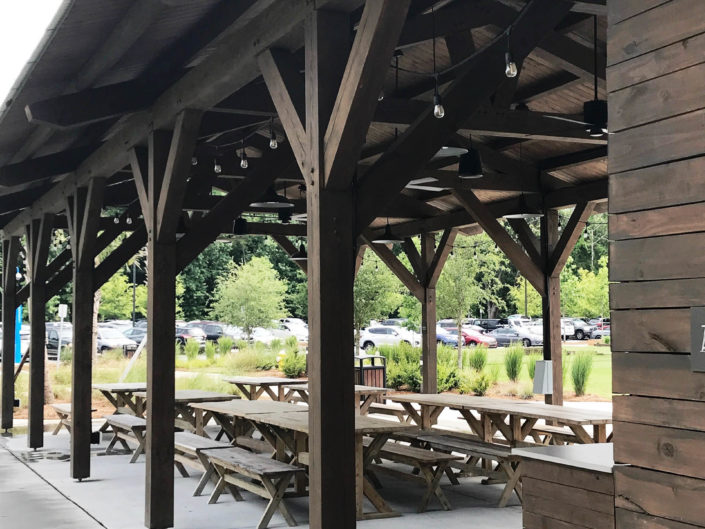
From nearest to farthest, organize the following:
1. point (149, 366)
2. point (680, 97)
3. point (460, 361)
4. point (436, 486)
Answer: point (680, 97) → point (149, 366) → point (436, 486) → point (460, 361)

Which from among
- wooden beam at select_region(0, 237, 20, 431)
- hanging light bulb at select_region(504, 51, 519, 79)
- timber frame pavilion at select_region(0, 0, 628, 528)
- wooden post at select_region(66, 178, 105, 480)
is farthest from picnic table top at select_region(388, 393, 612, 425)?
wooden beam at select_region(0, 237, 20, 431)

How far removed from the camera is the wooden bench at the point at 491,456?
7543mm

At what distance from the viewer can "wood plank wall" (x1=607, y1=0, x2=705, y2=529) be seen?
2578 millimetres

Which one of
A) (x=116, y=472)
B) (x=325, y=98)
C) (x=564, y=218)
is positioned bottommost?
(x=116, y=472)

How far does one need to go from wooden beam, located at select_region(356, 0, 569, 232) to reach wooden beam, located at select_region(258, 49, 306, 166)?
411mm

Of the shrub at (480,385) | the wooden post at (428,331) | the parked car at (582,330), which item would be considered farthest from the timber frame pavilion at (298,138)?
the parked car at (582,330)

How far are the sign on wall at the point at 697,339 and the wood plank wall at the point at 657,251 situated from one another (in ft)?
0.11

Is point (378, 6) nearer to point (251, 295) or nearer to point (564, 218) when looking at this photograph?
point (251, 295)

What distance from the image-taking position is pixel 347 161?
14.1 feet

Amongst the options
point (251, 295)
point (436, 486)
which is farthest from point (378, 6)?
point (251, 295)

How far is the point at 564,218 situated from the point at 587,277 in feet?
30.7

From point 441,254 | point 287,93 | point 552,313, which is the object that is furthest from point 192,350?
point 287,93

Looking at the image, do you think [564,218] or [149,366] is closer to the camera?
[149,366]

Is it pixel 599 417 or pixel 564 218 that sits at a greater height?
pixel 564 218
